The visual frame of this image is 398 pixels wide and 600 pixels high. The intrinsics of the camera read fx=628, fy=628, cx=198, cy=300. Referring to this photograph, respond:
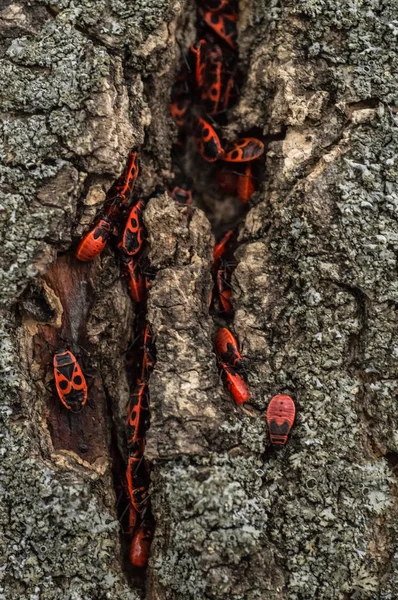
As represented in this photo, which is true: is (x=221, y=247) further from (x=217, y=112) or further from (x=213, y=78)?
(x=213, y=78)

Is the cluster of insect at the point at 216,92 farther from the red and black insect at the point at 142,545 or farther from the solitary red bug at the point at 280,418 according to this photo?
the red and black insect at the point at 142,545

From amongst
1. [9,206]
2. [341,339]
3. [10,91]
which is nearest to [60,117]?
[10,91]

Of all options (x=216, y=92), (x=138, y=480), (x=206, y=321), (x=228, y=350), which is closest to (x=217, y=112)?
(x=216, y=92)

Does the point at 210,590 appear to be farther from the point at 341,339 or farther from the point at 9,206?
the point at 9,206

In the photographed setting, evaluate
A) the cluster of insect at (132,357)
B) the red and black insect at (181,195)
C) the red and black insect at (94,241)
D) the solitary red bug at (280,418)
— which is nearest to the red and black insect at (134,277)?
the cluster of insect at (132,357)

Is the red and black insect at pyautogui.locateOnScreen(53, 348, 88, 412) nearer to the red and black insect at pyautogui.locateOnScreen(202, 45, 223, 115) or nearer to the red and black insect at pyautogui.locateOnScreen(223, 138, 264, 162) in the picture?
the red and black insect at pyautogui.locateOnScreen(223, 138, 264, 162)
